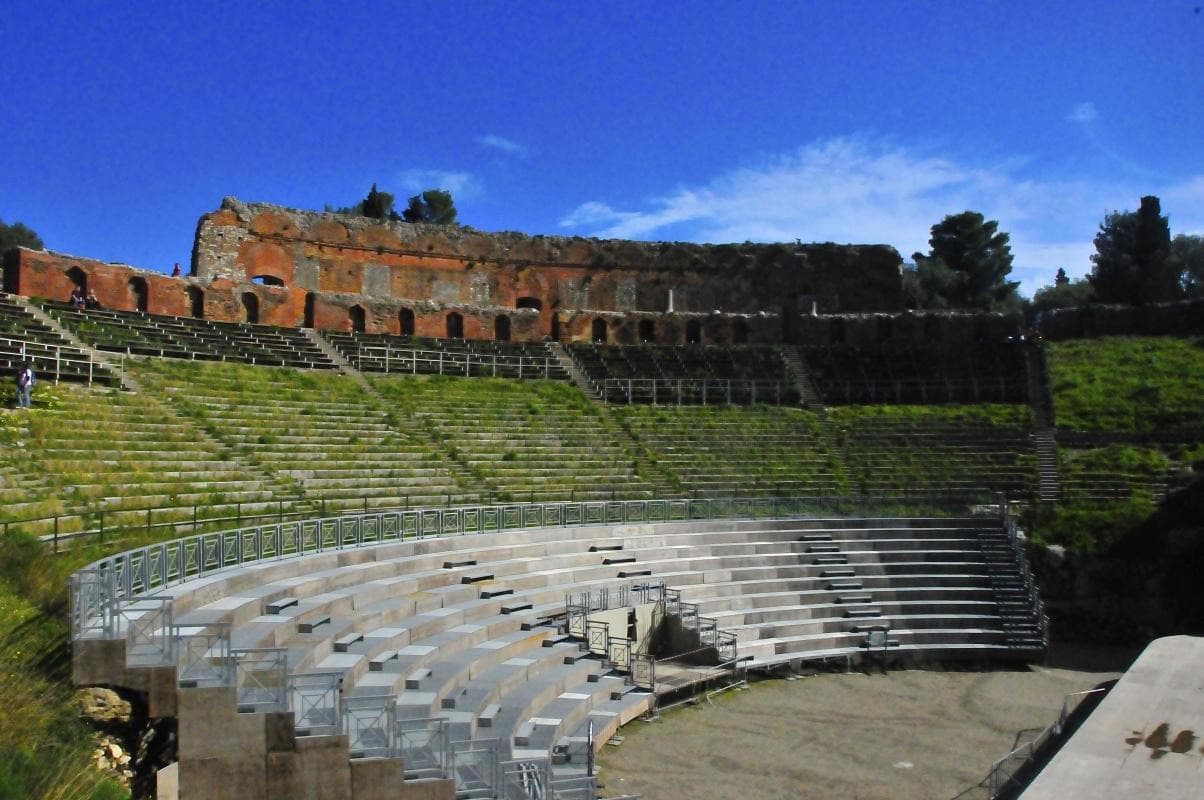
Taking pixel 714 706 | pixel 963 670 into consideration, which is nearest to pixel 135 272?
pixel 714 706

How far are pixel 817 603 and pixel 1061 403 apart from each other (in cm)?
1641

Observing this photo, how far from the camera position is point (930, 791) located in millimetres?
13477

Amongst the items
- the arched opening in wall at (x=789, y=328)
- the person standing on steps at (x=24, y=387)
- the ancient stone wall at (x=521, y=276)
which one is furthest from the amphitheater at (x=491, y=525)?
the ancient stone wall at (x=521, y=276)

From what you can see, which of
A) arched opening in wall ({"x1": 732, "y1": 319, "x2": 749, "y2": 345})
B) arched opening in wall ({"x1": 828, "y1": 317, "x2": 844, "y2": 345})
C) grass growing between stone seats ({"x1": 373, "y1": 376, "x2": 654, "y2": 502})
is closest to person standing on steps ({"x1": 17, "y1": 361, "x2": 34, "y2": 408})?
grass growing between stone seats ({"x1": 373, "y1": 376, "x2": 654, "y2": 502})

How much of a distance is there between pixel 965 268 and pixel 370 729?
210ft

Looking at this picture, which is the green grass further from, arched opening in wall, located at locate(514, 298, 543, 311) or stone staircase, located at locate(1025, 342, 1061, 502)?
arched opening in wall, located at locate(514, 298, 543, 311)

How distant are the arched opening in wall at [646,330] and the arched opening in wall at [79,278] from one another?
21482mm

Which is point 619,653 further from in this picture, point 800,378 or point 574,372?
point 800,378

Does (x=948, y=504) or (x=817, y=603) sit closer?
(x=817, y=603)

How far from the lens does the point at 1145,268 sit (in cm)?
5309

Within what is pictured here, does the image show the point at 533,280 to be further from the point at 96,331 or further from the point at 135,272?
the point at 96,331

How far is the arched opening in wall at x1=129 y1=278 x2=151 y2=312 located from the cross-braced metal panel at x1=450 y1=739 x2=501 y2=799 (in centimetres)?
3005

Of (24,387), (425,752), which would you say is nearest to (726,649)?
(425,752)

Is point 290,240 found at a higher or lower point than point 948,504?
higher
